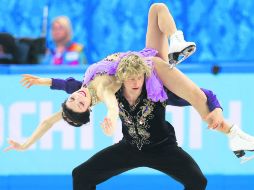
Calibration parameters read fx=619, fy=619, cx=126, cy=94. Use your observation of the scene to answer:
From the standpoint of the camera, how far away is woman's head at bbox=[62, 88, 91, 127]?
12.2ft

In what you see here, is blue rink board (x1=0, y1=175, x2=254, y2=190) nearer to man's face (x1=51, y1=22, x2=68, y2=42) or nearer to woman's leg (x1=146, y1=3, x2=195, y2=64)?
woman's leg (x1=146, y1=3, x2=195, y2=64)

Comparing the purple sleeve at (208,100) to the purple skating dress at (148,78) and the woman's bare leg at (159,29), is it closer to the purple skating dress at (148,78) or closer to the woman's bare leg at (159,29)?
the purple skating dress at (148,78)

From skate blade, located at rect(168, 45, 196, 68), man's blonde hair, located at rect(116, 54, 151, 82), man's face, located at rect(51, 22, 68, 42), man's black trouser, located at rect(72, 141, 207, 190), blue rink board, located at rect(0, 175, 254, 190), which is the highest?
man's face, located at rect(51, 22, 68, 42)

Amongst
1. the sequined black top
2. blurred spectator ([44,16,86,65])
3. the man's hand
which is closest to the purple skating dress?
the sequined black top

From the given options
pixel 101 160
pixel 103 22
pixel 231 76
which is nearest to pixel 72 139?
pixel 101 160

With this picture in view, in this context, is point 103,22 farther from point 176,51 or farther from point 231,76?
point 176,51

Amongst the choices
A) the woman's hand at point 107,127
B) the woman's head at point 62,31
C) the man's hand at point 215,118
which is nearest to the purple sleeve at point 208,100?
the man's hand at point 215,118

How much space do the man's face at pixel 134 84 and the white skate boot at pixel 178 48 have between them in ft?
0.96

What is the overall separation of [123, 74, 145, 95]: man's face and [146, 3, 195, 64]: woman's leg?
32 centimetres

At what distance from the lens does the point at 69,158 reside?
5105 millimetres

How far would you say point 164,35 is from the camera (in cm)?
433

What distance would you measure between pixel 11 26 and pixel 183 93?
438 cm

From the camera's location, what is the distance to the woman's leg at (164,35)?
392 cm

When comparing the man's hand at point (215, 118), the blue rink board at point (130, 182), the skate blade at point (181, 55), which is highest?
the skate blade at point (181, 55)
